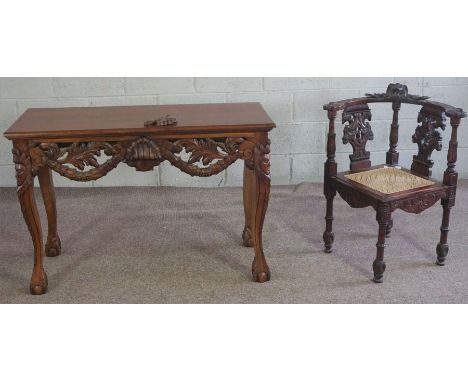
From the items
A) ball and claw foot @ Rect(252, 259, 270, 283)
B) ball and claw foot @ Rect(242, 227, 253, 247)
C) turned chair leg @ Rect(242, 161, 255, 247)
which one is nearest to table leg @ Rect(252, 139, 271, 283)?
ball and claw foot @ Rect(252, 259, 270, 283)

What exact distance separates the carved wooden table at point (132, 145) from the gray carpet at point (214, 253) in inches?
10.9

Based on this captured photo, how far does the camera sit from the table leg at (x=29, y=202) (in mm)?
2557

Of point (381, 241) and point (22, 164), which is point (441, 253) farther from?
point (22, 164)

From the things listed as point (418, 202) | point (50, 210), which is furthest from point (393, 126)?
point (50, 210)

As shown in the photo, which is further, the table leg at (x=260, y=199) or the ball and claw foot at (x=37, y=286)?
the ball and claw foot at (x=37, y=286)

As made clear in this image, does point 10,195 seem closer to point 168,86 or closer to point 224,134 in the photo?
point 168,86

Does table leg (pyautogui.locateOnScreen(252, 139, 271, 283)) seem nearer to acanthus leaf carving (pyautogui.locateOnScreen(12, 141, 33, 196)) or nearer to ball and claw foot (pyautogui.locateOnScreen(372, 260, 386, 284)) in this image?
ball and claw foot (pyautogui.locateOnScreen(372, 260, 386, 284))

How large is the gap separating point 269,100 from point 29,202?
1.81 metres

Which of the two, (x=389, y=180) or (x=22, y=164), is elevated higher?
(x=22, y=164)

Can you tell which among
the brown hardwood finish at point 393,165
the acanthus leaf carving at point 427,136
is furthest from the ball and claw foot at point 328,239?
the acanthus leaf carving at point 427,136

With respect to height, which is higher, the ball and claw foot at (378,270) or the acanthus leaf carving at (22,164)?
the acanthus leaf carving at (22,164)

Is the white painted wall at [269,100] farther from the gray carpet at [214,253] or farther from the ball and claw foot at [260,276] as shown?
the ball and claw foot at [260,276]

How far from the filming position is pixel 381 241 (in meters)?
2.74

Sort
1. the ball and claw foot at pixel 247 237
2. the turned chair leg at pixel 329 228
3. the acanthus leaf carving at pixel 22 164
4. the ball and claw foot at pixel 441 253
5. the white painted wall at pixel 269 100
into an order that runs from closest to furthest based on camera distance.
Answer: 1. the acanthus leaf carving at pixel 22 164
2. the ball and claw foot at pixel 441 253
3. the turned chair leg at pixel 329 228
4. the ball and claw foot at pixel 247 237
5. the white painted wall at pixel 269 100
